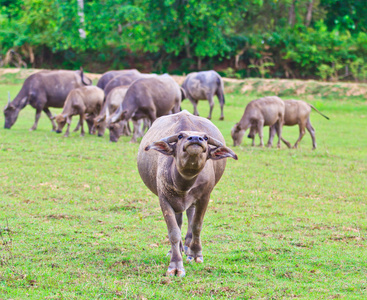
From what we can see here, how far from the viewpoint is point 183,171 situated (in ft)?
17.1

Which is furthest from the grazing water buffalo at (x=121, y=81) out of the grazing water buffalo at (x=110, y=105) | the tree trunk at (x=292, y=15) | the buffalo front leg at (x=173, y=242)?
the tree trunk at (x=292, y=15)

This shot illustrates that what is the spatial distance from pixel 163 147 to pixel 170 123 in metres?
1.17

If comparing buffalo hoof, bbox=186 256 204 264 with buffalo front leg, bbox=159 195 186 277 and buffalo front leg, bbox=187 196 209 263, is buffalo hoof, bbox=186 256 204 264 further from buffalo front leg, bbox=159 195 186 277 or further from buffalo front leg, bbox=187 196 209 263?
buffalo front leg, bbox=159 195 186 277

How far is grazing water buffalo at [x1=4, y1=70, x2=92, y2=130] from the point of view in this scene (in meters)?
18.1

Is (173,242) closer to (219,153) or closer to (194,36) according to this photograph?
(219,153)

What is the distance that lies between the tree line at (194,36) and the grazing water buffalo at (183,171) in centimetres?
2578

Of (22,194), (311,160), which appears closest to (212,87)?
(311,160)

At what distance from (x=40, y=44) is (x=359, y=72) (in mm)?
22465

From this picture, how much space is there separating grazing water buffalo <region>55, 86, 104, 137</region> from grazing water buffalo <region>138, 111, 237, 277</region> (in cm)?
1038

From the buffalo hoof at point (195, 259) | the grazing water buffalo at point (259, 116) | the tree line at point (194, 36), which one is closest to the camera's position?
the buffalo hoof at point (195, 259)

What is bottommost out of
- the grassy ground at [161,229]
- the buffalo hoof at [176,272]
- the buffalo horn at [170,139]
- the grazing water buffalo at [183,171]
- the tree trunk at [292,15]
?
the grassy ground at [161,229]

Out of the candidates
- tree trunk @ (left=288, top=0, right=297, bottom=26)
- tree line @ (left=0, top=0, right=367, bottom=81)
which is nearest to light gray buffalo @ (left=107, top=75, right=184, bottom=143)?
tree line @ (left=0, top=0, right=367, bottom=81)

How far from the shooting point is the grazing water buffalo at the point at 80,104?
646 inches

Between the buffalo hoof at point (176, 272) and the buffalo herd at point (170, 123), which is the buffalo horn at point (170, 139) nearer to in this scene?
the buffalo herd at point (170, 123)
